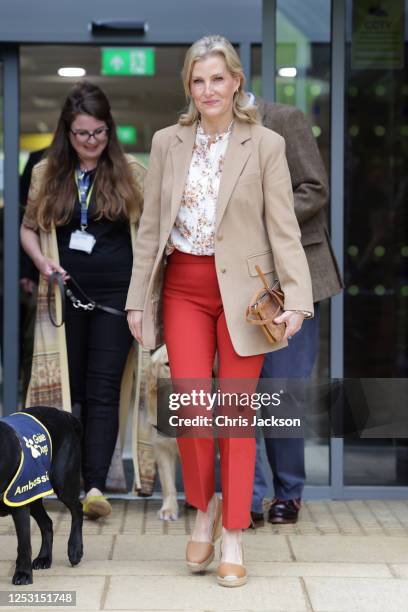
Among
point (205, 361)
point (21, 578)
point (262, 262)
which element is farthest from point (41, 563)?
point (262, 262)

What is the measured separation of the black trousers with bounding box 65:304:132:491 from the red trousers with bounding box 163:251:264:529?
1222mm

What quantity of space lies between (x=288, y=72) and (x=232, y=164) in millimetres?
1935

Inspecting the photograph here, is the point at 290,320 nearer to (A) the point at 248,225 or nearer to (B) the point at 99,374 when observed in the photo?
(A) the point at 248,225

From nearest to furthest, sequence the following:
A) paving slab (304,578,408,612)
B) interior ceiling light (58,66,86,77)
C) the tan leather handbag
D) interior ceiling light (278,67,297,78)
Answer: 1. paving slab (304,578,408,612)
2. the tan leather handbag
3. interior ceiling light (278,67,297,78)
4. interior ceiling light (58,66,86,77)

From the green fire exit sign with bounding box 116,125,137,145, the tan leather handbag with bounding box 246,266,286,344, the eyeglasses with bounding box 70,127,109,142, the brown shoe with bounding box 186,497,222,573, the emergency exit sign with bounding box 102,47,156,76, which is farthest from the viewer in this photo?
the green fire exit sign with bounding box 116,125,137,145

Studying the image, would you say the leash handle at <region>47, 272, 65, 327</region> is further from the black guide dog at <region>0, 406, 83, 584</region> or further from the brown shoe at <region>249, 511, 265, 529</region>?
the brown shoe at <region>249, 511, 265, 529</region>

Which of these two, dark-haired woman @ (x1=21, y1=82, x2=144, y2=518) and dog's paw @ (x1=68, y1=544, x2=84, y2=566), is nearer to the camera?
dog's paw @ (x1=68, y1=544, x2=84, y2=566)

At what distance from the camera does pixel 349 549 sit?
4914 mm

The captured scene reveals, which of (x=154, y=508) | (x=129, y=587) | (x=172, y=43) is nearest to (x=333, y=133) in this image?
(x=172, y=43)

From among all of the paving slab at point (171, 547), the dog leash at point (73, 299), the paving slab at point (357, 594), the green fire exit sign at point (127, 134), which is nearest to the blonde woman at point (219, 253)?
the paving slab at point (357, 594)

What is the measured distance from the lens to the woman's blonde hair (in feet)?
13.8

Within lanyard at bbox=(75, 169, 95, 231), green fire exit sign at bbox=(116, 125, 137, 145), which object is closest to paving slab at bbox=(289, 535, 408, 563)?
lanyard at bbox=(75, 169, 95, 231)

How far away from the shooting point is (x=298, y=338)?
5.38 m

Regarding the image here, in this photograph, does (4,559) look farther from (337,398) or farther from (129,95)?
(129,95)
